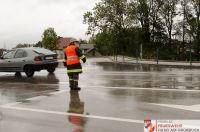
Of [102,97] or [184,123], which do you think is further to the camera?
[102,97]

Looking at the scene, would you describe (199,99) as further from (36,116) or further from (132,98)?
(36,116)

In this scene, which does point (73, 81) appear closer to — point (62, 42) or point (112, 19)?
point (112, 19)

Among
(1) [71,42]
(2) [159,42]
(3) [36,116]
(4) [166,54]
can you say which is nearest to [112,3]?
(2) [159,42]

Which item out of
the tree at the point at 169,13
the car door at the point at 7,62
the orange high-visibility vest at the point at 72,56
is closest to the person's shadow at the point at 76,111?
the orange high-visibility vest at the point at 72,56

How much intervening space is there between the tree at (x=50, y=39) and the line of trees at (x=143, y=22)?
139ft

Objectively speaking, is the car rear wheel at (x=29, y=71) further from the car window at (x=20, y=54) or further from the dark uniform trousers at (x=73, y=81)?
the dark uniform trousers at (x=73, y=81)

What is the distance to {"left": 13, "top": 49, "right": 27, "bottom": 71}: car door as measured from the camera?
17.7 meters

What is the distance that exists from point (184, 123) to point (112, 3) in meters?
65.3

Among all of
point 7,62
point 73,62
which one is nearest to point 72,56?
point 73,62

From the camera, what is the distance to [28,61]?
17531mm

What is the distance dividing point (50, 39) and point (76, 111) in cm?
10527

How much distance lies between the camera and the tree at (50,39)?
111438 millimetres

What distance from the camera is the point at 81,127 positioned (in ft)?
21.1

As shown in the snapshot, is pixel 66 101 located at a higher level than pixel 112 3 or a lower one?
lower
